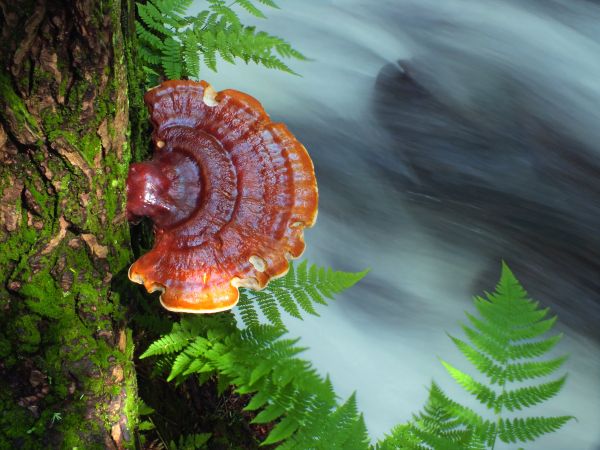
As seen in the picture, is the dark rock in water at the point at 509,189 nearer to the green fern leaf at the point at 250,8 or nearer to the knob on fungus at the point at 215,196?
the green fern leaf at the point at 250,8

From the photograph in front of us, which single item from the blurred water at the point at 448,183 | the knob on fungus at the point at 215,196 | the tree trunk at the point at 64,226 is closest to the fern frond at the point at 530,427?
the knob on fungus at the point at 215,196

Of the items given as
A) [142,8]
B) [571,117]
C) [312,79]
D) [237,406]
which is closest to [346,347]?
[237,406]

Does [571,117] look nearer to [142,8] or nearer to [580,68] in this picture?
[580,68]

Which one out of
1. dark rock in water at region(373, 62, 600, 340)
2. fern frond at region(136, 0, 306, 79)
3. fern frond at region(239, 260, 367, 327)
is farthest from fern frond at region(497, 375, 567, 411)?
dark rock in water at region(373, 62, 600, 340)

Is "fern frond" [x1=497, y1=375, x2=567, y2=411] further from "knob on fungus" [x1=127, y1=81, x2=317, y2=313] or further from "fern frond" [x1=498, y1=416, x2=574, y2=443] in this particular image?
"knob on fungus" [x1=127, y1=81, x2=317, y2=313]

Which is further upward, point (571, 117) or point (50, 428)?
point (571, 117)

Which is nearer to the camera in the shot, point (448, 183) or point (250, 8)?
point (250, 8)

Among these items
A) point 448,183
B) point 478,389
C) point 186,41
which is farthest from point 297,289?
point 448,183

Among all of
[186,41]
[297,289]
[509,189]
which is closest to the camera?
[297,289]

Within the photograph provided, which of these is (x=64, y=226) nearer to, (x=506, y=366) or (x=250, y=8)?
(x=250, y=8)
